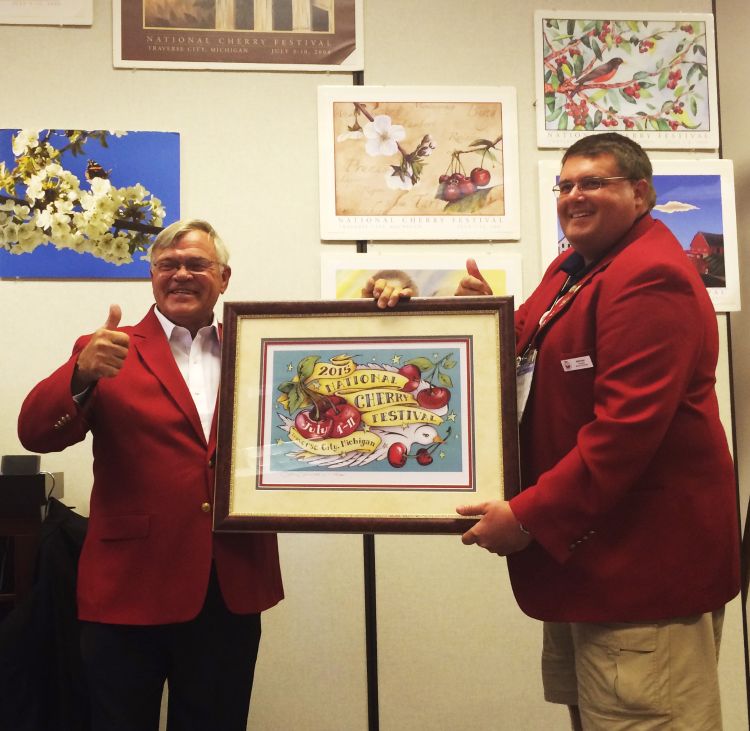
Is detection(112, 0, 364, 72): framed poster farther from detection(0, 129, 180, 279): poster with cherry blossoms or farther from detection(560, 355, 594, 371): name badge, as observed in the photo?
detection(560, 355, 594, 371): name badge

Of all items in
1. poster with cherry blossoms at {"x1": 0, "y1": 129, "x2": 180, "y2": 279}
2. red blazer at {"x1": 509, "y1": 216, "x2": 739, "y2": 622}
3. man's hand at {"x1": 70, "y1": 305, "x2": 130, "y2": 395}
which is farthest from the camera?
poster with cherry blossoms at {"x1": 0, "y1": 129, "x2": 180, "y2": 279}

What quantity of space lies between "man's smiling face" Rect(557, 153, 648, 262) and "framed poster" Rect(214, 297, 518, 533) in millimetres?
244

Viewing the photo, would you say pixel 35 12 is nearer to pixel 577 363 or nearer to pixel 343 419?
pixel 343 419

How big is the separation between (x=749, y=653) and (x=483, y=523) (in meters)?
1.64

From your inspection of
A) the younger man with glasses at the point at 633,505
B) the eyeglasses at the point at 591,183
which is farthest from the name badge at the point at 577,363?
the eyeglasses at the point at 591,183

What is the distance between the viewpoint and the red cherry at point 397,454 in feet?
5.06

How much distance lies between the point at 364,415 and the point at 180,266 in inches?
22.5

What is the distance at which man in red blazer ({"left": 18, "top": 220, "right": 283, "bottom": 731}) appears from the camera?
4.89 ft

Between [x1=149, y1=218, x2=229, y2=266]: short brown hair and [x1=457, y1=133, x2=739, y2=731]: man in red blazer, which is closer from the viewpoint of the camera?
[x1=457, y1=133, x2=739, y2=731]: man in red blazer

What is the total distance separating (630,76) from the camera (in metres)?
2.53

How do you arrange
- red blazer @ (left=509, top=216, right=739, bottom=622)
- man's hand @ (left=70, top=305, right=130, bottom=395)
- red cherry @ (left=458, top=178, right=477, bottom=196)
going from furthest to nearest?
red cherry @ (left=458, top=178, right=477, bottom=196) < man's hand @ (left=70, top=305, right=130, bottom=395) < red blazer @ (left=509, top=216, right=739, bottom=622)

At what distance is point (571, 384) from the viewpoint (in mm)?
1432

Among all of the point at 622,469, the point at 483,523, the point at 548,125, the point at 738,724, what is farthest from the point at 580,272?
the point at 738,724

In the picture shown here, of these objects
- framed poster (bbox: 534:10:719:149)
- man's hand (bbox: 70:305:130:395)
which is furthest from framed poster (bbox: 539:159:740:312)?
man's hand (bbox: 70:305:130:395)
